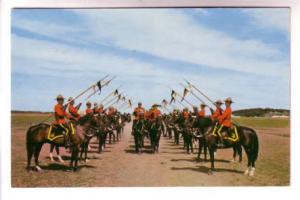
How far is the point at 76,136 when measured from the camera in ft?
22.6

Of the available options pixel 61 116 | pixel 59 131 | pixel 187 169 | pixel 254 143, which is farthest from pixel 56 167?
pixel 254 143

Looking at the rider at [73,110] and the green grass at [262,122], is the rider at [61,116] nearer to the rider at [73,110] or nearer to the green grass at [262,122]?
the rider at [73,110]

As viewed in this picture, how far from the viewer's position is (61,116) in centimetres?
678

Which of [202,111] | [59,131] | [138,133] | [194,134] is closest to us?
[59,131]

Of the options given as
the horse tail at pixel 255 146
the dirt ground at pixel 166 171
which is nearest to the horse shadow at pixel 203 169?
the dirt ground at pixel 166 171

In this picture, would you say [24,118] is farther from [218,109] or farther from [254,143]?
[254,143]

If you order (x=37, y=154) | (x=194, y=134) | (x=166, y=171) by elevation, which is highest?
(x=194, y=134)

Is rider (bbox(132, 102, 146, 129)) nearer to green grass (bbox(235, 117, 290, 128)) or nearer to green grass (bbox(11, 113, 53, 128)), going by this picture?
green grass (bbox(11, 113, 53, 128))

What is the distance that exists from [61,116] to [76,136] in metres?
0.34

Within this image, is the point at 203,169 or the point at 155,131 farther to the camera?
the point at 155,131

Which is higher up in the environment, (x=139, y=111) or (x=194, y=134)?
(x=139, y=111)

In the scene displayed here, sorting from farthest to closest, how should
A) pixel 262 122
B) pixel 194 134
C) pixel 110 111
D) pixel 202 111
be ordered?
pixel 110 111 → pixel 194 134 → pixel 202 111 → pixel 262 122

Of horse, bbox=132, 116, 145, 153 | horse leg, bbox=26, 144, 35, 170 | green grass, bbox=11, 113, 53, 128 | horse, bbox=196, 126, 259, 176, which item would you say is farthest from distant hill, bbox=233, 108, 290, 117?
horse leg, bbox=26, 144, 35, 170
